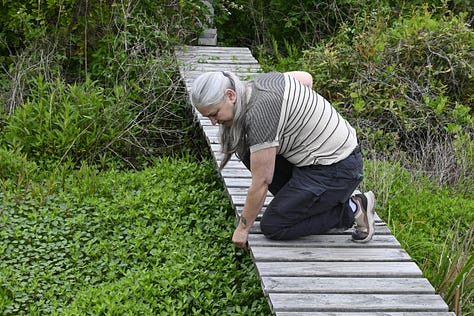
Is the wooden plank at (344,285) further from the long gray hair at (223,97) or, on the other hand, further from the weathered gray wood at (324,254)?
the long gray hair at (223,97)

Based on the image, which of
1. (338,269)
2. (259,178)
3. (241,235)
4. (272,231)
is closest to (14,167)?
(241,235)

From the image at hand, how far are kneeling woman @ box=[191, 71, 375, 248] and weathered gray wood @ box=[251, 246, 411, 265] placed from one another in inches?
4.9

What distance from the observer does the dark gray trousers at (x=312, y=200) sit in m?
4.71

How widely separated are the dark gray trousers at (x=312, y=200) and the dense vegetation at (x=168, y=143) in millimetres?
467

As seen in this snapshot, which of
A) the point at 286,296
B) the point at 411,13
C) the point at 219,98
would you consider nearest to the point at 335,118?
the point at 219,98

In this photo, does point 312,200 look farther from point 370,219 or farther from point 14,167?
point 14,167

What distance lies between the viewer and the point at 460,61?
7742 mm

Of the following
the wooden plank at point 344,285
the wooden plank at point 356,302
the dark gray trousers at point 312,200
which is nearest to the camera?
the wooden plank at point 356,302

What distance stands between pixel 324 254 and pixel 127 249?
4.84 feet

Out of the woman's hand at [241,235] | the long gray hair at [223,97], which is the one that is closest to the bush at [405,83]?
the woman's hand at [241,235]

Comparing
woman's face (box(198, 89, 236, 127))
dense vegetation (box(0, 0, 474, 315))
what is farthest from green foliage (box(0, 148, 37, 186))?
woman's face (box(198, 89, 236, 127))

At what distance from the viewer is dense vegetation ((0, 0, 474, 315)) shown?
5051 millimetres

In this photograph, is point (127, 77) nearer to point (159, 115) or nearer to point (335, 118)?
point (159, 115)

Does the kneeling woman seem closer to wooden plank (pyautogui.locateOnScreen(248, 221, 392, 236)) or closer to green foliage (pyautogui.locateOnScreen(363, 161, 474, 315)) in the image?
wooden plank (pyautogui.locateOnScreen(248, 221, 392, 236))
